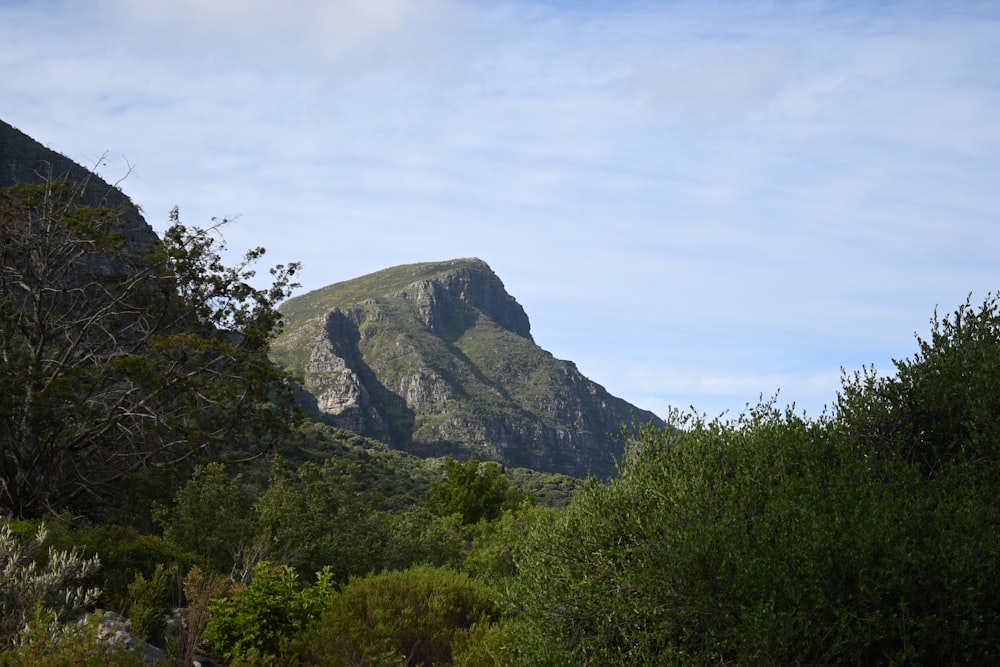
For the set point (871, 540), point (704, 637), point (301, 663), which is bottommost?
point (301, 663)

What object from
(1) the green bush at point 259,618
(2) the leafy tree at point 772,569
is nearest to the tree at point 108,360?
(1) the green bush at point 259,618

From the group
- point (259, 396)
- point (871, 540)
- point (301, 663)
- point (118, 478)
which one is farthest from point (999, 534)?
point (118, 478)

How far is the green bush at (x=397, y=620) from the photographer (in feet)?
41.5

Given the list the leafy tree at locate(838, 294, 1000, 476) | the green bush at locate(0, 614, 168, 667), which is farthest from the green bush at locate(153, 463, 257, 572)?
the leafy tree at locate(838, 294, 1000, 476)

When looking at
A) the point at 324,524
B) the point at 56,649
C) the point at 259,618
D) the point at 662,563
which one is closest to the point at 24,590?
the point at 56,649

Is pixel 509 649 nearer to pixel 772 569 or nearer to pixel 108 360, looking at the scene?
pixel 772 569

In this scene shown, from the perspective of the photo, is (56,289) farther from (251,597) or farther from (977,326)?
(977,326)

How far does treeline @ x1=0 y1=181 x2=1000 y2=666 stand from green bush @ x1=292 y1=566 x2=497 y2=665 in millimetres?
49

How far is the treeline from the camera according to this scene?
9.23 metres

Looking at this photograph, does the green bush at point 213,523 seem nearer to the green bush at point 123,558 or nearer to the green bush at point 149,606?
the green bush at point 123,558

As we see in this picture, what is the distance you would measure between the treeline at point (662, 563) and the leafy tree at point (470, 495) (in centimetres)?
3284

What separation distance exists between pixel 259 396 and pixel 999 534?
19.1 metres

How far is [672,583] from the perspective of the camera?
995 centimetres

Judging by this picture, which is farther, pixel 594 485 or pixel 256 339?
pixel 256 339
